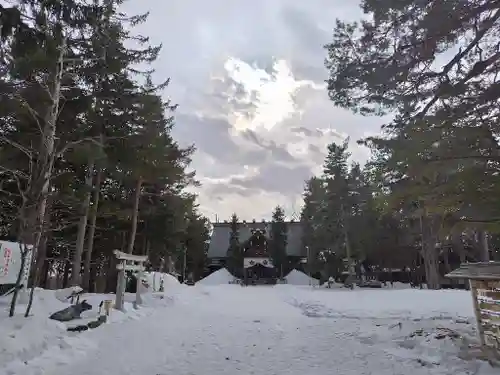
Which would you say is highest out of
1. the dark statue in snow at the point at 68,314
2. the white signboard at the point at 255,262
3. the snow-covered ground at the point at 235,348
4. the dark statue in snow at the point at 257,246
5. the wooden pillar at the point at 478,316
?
the dark statue in snow at the point at 257,246

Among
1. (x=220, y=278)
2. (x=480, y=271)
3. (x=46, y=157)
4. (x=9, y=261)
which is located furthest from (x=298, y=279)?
(x=480, y=271)

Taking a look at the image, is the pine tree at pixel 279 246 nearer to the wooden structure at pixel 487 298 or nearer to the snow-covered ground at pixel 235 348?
the snow-covered ground at pixel 235 348

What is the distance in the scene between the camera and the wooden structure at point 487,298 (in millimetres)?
4840

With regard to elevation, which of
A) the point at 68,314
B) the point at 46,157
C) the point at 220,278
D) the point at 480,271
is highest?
the point at 46,157

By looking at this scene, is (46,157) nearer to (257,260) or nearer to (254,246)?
(257,260)

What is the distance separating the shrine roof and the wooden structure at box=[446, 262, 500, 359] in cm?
3439

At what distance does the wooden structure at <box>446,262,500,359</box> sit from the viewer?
484cm

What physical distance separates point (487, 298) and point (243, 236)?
127ft

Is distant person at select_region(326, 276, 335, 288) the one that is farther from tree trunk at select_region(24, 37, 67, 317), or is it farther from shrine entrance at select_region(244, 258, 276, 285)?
tree trunk at select_region(24, 37, 67, 317)

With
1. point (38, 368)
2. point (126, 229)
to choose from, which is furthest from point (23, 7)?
point (126, 229)

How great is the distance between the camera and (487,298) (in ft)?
16.9

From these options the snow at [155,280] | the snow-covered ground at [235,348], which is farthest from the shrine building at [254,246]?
the snow-covered ground at [235,348]

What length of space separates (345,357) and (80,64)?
11.1 metres

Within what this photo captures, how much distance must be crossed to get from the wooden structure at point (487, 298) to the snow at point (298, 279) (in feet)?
95.9
